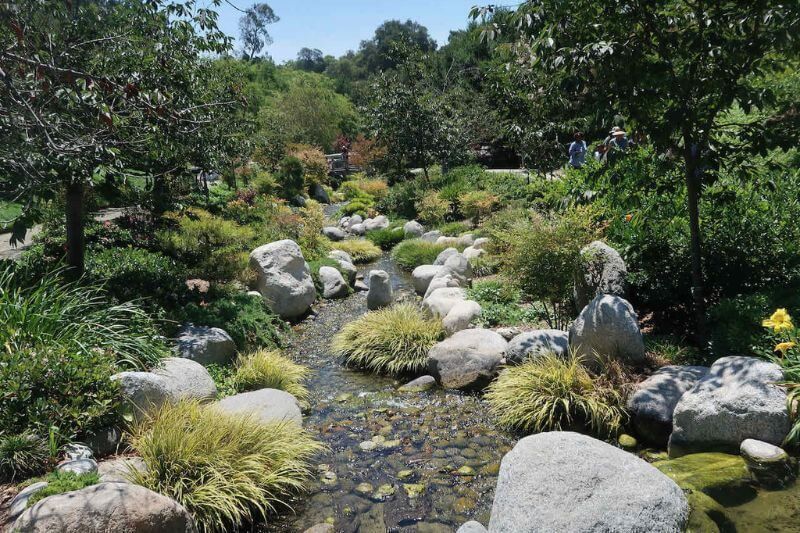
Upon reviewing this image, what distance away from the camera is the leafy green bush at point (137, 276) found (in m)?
7.84

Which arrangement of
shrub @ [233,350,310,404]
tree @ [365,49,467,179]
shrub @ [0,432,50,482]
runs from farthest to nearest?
tree @ [365,49,467,179]
shrub @ [233,350,310,404]
shrub @ [0,432,50,482]

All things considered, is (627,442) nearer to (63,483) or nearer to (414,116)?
(63,483)

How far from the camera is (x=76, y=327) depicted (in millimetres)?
6031

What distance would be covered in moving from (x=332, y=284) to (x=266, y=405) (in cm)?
630

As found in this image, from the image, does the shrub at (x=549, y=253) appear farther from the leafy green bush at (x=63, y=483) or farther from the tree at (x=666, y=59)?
the leafy green bush at (x=63, y=483)

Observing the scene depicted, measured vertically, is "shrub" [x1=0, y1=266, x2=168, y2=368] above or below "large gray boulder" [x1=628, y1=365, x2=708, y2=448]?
above

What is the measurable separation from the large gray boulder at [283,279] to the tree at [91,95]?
2063mm

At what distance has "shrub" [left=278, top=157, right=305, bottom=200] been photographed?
81.1ft

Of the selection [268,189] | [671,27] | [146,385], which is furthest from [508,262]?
[268,189]

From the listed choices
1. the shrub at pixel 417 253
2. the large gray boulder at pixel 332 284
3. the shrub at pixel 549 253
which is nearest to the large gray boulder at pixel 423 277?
the large gray boulder at pixel 332 284

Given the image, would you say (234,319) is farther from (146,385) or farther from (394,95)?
(394,95)

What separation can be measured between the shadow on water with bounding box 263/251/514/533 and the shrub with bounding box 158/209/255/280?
116 inches

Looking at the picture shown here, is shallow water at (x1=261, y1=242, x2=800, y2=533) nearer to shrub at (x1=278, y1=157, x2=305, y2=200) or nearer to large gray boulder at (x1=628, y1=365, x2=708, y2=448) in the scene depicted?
large gray boulder at (x1=628, y1=365, x2=708, y2=448)

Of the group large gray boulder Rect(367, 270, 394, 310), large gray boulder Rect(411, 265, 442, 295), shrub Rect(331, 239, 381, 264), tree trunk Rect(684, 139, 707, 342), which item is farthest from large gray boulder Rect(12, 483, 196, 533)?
shrub Rect(331, 239, 381, 264)
